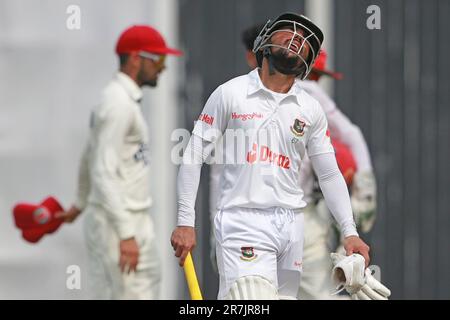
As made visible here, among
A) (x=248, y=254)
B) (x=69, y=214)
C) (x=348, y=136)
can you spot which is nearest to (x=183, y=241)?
(x=248, y=254)

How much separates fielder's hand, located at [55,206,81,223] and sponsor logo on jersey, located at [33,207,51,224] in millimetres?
60

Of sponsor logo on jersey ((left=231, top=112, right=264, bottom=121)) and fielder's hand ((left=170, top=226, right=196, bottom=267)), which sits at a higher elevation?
sponsor logo on jersey ((left=231, top=112, right=264, bottom=121))

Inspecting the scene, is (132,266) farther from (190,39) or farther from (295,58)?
(190,39)

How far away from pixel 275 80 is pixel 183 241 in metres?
0.86

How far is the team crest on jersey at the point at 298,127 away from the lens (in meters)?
6.61

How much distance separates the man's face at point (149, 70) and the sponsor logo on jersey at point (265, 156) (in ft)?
7.44

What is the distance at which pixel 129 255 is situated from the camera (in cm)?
823

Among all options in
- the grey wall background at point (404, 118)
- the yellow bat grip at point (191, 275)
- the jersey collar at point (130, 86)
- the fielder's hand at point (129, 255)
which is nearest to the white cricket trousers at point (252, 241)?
the yellow bat grip at point (191, 275)

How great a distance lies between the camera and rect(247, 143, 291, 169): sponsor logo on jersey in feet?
21.5

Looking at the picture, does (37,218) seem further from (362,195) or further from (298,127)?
(298,127)

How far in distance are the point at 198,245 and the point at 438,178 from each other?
2.22 metres

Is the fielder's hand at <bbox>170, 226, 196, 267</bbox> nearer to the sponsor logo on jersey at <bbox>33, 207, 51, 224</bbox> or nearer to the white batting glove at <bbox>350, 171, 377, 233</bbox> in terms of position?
the sponsor logo on jersey at <bbox>33, 207, 51, 224</bbox>

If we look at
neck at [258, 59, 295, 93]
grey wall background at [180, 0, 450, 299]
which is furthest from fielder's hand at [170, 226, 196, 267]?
grey wall background at [180, 0, 450, 299]
